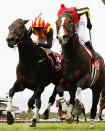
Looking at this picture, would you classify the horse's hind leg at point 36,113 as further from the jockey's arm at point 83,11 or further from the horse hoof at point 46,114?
the jockey's arm at point 83,11

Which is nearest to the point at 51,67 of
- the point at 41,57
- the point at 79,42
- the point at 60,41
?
the point at 41,57

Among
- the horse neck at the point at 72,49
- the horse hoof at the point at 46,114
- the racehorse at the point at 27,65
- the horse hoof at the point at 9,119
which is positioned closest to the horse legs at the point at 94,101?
the horse hoof at the point at 46,114

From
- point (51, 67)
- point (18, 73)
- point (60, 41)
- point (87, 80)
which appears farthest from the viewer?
point (51, 67)

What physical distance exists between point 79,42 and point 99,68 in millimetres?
1529

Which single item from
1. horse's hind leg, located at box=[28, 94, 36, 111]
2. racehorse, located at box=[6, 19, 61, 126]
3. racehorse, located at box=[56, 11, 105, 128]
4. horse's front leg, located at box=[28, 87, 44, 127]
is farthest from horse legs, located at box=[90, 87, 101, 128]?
horse's hind leg, located at box=[28, 94, 36, 111]

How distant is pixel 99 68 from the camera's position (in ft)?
30.9

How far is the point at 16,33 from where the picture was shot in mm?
8523

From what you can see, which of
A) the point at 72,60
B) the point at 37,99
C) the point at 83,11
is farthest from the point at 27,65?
the point at 83,11

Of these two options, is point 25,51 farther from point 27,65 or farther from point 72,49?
point 72,49

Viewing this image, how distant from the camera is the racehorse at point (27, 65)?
8550 millimetres

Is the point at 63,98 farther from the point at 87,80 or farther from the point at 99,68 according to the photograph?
the point at 99,68

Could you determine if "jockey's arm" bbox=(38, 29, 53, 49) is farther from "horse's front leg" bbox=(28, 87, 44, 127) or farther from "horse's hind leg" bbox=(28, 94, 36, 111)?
"horse's hind leg" bbox=(28, 94, 36, 111)

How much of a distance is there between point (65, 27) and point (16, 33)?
162 cm

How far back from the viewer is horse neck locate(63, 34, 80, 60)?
7951mm
